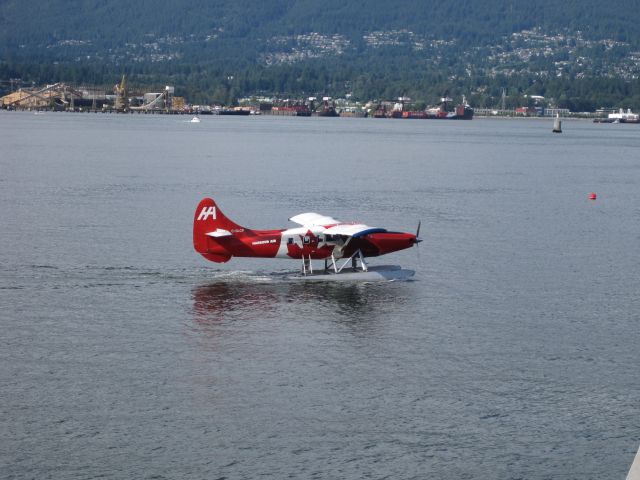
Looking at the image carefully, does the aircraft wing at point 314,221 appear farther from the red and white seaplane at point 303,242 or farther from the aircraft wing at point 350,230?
the aircraft wing at point 350,230

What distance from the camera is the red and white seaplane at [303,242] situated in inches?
1628

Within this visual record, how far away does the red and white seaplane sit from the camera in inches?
1628

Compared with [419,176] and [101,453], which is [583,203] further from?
[101,453]

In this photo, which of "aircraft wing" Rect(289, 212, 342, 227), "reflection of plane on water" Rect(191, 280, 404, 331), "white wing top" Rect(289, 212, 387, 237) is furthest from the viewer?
"aircraft wing" Rect(289, 212, 342, 227)

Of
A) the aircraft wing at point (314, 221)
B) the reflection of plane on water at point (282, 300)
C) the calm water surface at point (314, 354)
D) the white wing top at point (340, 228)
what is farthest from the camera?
the aircraft wing at point (314, 221)

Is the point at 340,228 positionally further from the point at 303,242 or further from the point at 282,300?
the point at 282,300

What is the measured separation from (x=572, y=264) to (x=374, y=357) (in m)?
19.3

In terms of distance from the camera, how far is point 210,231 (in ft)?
137

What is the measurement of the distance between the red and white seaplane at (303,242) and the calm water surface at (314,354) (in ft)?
3.61

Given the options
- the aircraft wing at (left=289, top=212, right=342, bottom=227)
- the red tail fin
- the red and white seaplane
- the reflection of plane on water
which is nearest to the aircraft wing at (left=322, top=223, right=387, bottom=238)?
A: the red and white seaplane

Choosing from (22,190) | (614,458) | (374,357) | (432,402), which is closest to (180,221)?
(22,190)

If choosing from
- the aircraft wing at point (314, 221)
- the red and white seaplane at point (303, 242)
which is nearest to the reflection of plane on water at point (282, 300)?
the red and white seaplane at point (303, 242)

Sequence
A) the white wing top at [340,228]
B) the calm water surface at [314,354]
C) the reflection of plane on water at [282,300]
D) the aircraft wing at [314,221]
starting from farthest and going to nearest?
1. the aircraft wing at [314,221]
2. the white wing top at [340,228]
3. the reflection of plane on water at [282,300]
4. the calm water surface at [314,354]

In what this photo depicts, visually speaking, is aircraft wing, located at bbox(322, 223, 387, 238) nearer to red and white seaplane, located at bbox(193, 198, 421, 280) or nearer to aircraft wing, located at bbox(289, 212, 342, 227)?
red and white seaplane, located at bbox(193, 198, 421, 280)
